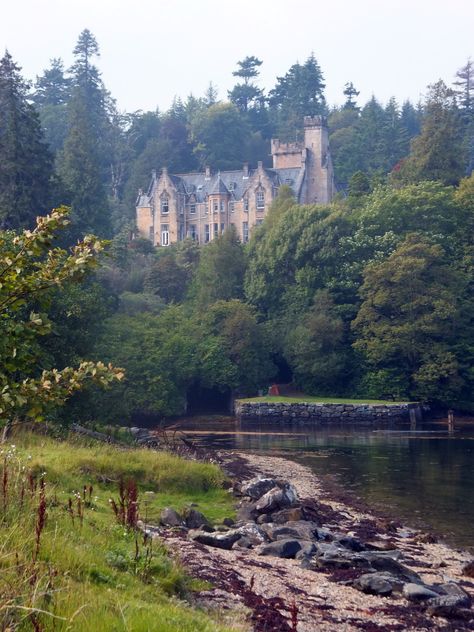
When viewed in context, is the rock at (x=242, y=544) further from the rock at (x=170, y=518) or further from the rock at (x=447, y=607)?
the rock at (x=447, y=607)

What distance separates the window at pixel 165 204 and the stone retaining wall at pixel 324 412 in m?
61.7

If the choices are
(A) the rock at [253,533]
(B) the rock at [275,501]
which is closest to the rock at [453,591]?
(A) the rock at [253,533]

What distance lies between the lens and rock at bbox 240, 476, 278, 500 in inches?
961

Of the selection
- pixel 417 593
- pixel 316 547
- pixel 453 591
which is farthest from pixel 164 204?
pixel 417 593

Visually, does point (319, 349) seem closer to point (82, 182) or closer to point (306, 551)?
point (82, 182)

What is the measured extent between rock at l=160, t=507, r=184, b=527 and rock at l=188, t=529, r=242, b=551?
95 centimetres

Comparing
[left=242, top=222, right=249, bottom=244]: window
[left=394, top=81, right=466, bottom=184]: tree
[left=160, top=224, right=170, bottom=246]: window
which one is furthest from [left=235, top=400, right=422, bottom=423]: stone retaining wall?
[left=160, top=224, right=170, bottom=246]: window

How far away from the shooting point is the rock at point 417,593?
14.4 metres

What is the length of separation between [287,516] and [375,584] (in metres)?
6.93

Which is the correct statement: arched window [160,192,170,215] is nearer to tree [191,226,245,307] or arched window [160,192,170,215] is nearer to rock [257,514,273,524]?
tree [191,226,245,307]

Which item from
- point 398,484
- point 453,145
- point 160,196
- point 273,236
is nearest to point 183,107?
point 160,196

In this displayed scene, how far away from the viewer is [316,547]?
17.6 metres

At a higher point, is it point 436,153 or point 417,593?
point 436,153

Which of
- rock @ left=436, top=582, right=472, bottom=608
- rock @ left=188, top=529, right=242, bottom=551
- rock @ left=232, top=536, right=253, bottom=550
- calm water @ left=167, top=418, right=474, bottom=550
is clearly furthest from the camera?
calm water @ left=167, top=418, right=474, bottom=550
